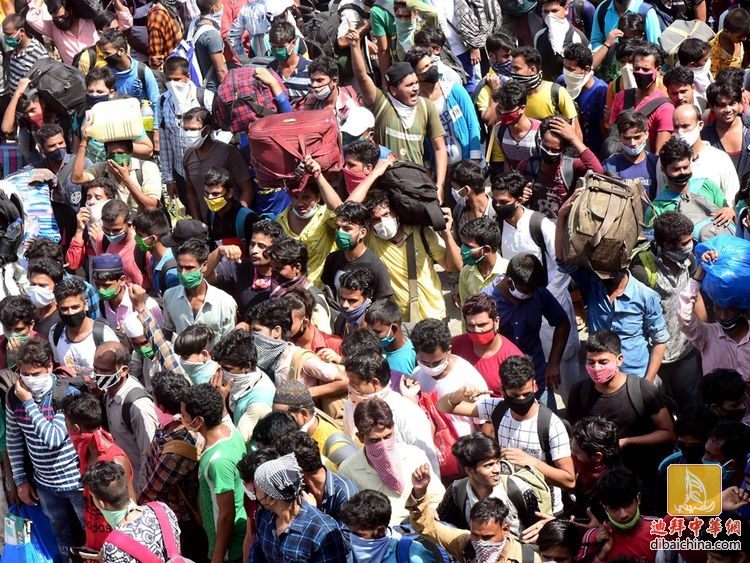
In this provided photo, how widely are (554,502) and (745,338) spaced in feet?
5.06

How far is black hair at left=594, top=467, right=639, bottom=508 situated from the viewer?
649cm

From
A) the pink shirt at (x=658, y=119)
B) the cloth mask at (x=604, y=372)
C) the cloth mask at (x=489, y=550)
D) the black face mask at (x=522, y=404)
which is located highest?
the cloth mask at (x=489, y=550)

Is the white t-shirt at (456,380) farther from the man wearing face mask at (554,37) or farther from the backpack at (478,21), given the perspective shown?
the backpack at (478,21)

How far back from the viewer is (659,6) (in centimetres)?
1252

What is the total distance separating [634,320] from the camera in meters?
8.34

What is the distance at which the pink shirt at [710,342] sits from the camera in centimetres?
788

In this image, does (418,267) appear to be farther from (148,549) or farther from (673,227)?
(148,549)

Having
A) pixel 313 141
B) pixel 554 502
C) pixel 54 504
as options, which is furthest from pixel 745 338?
pixel 54 504

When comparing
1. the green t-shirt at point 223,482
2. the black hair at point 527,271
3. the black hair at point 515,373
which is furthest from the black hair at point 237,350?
the black hair at point 527,271

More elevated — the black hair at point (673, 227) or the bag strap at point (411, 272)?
the black hair at point (673, 227)

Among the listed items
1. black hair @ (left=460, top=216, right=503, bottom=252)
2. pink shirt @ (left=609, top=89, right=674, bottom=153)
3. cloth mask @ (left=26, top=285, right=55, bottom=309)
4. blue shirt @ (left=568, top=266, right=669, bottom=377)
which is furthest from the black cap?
pink shirt @ (left=609, top=89, right=674, bottom=153)

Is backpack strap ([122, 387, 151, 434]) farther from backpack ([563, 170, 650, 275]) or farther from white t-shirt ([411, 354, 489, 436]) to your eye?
backpack ([563, 170, 650, 275])

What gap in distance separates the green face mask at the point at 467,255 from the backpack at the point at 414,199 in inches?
14.7

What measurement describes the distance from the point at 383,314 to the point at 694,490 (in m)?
2.32
